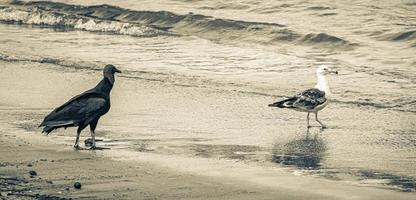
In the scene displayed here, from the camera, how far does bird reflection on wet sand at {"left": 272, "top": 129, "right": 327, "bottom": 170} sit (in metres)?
11.7

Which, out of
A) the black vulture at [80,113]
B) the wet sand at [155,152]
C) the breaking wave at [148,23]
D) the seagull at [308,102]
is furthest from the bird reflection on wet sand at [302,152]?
the breaking wave at [148,23]

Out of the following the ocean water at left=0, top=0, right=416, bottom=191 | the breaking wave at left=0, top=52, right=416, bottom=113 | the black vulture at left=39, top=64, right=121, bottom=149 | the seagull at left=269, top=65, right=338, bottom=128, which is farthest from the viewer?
the breaking wave at left=0, top=52, right=416, bottom=113

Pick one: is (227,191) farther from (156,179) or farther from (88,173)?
(88,173)

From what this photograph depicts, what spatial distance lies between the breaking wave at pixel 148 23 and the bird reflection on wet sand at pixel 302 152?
398 inches

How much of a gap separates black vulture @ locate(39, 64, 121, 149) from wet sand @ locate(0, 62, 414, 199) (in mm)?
261

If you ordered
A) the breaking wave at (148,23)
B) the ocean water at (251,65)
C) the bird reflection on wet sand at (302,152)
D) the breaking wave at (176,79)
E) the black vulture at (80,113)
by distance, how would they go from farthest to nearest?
1. the breaking wave at (148,23)
2. the breaking wave at (176,79)
3. the ocean water at (251,65)
4. the black vulture at (80,113)
5. the bird reflection on wet sand at (302,152)

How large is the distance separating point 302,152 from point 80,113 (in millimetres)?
2647

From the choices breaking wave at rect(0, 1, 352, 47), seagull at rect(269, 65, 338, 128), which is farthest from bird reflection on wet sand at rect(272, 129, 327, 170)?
breaking wave at rect(0, 1, 352, 47)

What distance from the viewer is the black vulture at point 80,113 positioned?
1235 cm

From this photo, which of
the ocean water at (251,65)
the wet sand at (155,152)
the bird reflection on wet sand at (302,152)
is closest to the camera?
the wet sand at (155,152)

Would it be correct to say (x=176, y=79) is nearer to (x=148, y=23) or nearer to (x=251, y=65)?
(x=251, y=65)

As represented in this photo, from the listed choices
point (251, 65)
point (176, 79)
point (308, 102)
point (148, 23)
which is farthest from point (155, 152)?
point (148, 23)

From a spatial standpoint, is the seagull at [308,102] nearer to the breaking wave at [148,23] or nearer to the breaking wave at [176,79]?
the breaking wave at [176,79]

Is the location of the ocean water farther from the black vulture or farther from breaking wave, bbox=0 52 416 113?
the black vulture
